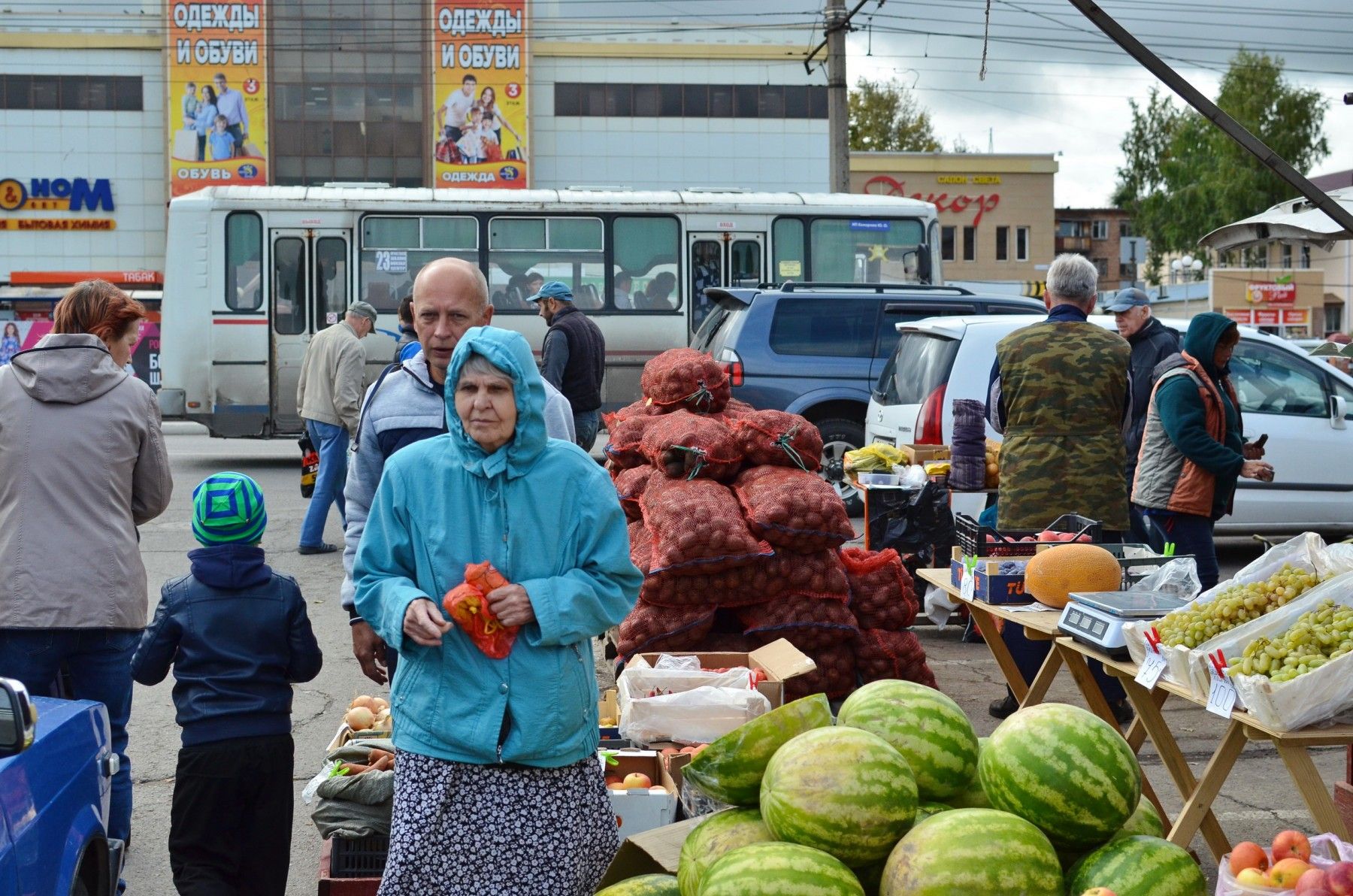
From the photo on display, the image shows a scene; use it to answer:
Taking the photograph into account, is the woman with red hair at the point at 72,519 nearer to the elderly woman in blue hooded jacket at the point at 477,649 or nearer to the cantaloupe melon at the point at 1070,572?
the elderly woman in blue hooded jacket at the point at 477,649

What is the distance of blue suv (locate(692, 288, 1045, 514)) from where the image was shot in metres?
13.8

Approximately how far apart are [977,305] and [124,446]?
10843mm

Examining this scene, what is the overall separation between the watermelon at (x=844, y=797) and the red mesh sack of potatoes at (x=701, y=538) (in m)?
3.29

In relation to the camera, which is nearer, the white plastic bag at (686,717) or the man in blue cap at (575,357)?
the white plastic bag at (686,717)

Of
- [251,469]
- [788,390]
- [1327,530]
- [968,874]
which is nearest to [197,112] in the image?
[251,469]

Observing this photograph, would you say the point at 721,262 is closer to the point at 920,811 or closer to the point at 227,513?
the point at 227,513

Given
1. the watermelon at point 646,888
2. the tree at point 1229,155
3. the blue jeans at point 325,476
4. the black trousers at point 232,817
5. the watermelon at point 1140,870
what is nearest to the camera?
the watermelon at point 1140,870

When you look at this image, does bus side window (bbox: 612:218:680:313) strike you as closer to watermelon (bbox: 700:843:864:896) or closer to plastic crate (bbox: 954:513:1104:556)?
plastic crate (bbox: 954:513:1104:556)

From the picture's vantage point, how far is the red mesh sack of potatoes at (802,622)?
21.2ft

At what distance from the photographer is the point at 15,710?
2967 mm

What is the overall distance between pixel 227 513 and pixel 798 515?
10.2 ft

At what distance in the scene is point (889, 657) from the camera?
21.8ft

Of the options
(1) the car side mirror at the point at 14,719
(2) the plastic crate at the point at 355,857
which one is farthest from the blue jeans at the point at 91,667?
(1) the car side mirror at the point at 14,719

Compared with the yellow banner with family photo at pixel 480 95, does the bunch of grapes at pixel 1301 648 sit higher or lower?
lower
